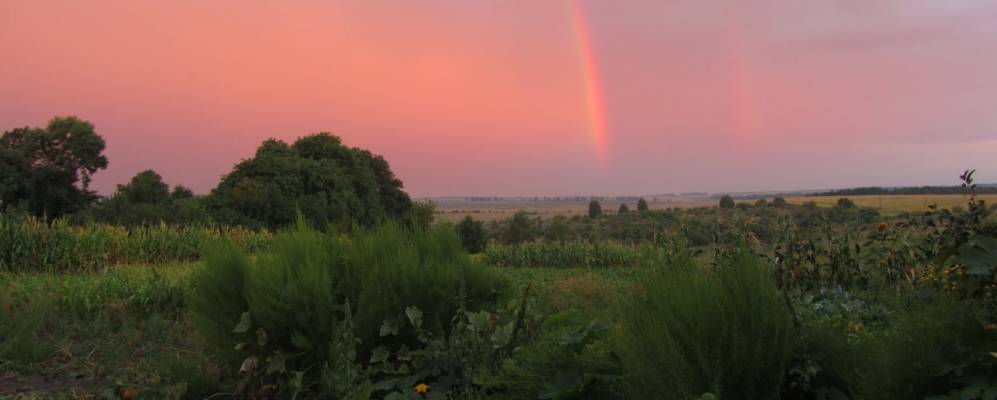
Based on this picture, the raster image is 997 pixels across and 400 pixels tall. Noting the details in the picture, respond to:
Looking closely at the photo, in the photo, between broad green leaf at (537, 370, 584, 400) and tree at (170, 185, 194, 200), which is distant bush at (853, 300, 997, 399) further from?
tree at (170, 185, 194, 200)

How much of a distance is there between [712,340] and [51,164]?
4642 centimetres

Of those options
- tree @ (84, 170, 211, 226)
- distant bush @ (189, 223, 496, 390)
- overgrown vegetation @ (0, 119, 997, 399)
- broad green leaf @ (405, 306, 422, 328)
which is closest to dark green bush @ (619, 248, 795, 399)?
overgrown vegetation @ (0, 119, 997, 399)

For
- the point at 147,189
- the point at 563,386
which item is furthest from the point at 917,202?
the point at 147,189

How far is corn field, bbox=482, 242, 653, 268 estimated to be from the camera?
71.5 ft

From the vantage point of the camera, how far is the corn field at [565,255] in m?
21.8

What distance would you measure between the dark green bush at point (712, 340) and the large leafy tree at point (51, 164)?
44.4 m

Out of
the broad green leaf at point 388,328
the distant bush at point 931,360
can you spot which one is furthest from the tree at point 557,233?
the distant bush at point 931,360

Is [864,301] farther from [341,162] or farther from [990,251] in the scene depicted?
[341,162]

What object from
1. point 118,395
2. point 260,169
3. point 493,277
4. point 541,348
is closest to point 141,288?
point 118,395

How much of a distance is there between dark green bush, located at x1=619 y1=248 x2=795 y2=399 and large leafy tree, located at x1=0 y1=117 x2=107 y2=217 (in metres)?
44.4

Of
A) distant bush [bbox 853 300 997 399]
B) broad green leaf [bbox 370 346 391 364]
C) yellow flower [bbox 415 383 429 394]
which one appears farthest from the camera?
broad green leaf [bbox 370 346 391 364]

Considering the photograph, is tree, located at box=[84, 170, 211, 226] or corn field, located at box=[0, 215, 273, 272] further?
tree, located at box=[84, 170, 211, 226]

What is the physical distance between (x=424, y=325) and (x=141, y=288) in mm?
5707

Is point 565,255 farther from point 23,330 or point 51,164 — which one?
point 51,164
